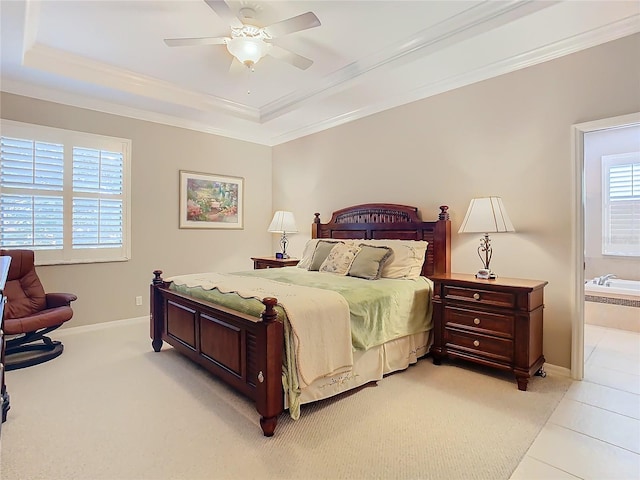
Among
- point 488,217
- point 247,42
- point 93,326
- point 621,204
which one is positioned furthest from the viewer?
point 621,204

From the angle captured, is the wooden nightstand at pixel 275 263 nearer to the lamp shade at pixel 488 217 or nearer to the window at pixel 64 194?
the window at pixel 64 194

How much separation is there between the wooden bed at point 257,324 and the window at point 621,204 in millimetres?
3458

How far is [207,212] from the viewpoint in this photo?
17.7ft

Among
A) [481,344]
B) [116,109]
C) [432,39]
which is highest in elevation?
[432,39]

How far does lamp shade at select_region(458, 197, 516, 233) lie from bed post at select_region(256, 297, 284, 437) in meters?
2.01

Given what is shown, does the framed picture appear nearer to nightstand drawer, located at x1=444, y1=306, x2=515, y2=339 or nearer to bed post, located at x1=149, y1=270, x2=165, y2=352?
bed post, located at x1=149, y1=270, x2=165, y2=352

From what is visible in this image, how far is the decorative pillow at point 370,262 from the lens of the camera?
3.45 meters

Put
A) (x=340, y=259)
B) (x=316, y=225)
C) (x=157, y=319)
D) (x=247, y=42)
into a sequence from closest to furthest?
(x=247, y=42) → (x=157, y=319) → (x=340, y=259) → (x=316, y=225)

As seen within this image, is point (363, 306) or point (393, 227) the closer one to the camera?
point (363, 306)

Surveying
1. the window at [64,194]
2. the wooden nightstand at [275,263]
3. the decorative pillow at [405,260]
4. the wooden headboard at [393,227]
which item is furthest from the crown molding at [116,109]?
the decorative pillow at [405,260]

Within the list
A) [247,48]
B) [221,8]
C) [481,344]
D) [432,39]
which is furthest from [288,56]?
[481,344]

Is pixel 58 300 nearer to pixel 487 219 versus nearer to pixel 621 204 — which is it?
pixel 487 219

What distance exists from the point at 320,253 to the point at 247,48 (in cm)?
221

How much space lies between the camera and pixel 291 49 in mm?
A: 3438
